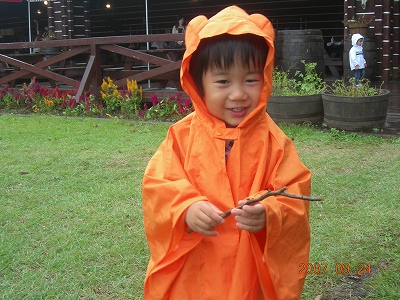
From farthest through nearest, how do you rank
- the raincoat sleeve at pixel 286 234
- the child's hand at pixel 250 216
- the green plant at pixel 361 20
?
1. the green plant at pixel 361 20
2. the raincoat sleeve at pixel 286 234
3. the child's hand at pixel 250 216

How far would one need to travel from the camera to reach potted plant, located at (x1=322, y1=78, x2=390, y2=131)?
6328 mm

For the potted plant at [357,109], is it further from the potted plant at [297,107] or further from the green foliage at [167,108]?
the green foliage at [167,108]

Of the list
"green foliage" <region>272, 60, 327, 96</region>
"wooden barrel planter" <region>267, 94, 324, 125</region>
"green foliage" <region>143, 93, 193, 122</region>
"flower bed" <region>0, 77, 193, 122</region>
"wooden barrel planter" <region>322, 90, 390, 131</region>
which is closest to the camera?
"wooden barrel planter" <region>322, 90, 390, 131</region>

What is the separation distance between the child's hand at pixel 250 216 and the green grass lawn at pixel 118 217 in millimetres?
1256

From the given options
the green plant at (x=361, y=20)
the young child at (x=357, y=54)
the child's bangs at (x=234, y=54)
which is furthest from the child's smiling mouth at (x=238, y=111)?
the green plant at (x=361, y=20)

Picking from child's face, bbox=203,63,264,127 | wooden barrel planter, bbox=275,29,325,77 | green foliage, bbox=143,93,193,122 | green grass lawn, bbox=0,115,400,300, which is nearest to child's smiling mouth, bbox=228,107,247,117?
child's face, bbox=203,63,264,127

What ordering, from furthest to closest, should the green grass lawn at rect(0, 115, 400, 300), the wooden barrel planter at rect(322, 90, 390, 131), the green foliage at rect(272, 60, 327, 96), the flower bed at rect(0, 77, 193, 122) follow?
the flower bed at rect(0, 77, 193, 122)
the green foliage at rect(272, 60, 327, 96)
the wooden barrel planter at rect(322, 90, 390, 131)
the green grass lawn at rect(0, 115, 400, 300)

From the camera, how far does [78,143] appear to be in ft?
20.8

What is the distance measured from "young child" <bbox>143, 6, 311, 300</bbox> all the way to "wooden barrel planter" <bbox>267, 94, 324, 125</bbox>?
5.00m

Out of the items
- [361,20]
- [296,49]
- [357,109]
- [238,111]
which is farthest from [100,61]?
[238,111]

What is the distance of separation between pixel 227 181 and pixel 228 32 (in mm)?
500

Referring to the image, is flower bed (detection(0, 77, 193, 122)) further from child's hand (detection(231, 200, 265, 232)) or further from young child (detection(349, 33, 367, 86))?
child's hand (detection(231, 200, 265, 232))

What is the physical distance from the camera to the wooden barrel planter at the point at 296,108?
6.74 metres
